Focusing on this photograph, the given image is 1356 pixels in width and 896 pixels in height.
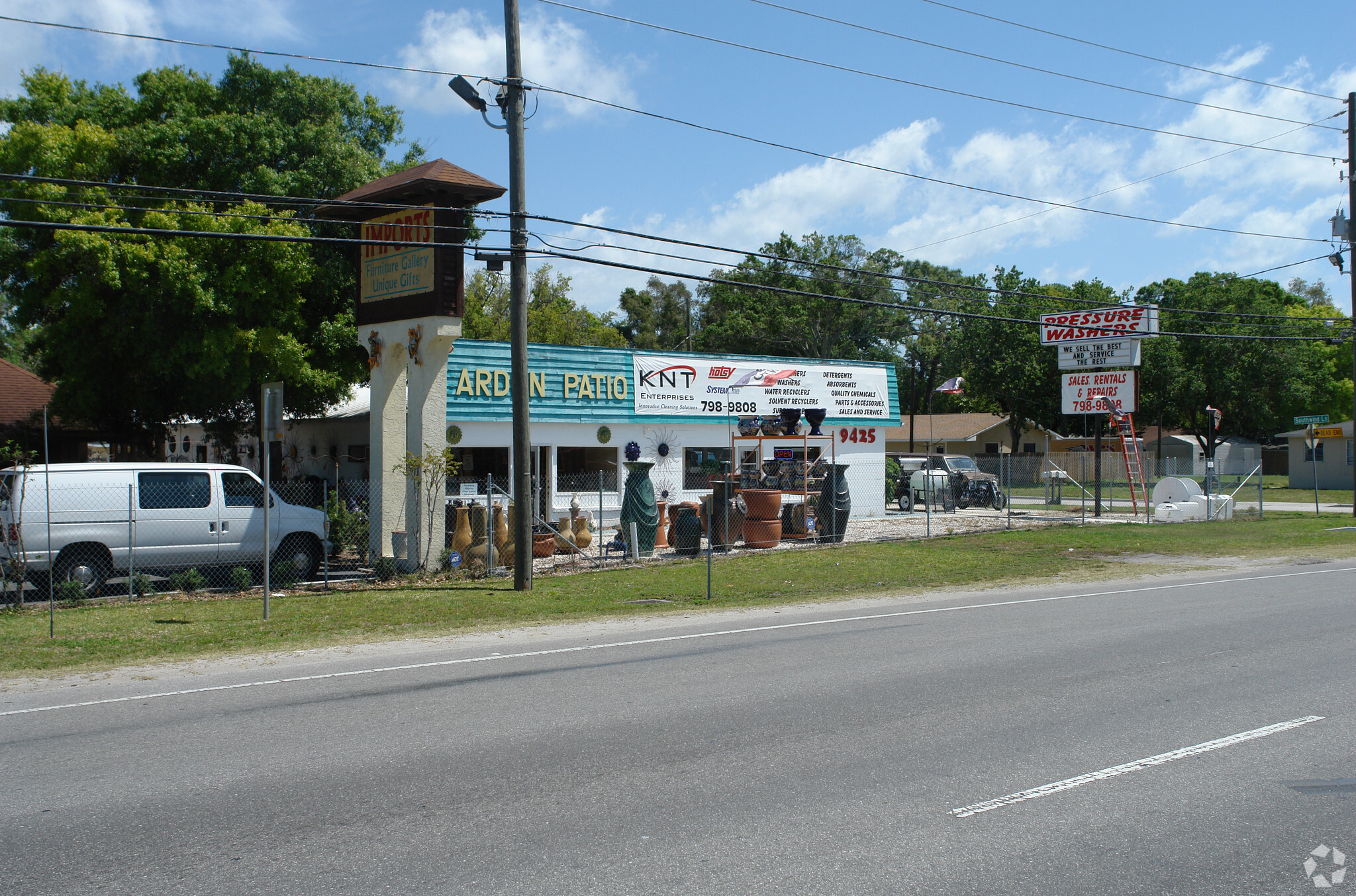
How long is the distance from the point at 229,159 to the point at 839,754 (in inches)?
855

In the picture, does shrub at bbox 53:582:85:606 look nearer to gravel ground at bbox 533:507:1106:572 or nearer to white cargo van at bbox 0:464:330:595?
white cargo van at bbox 0:464:330:595

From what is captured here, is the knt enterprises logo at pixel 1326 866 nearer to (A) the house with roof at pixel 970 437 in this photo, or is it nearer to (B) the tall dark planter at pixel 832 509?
(B) the tall dark planter at pixel 832 509

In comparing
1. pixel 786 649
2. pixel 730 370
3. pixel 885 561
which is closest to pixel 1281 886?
pixel 786 649

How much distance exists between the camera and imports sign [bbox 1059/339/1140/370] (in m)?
29.5

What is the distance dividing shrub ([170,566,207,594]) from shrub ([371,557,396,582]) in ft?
8.55

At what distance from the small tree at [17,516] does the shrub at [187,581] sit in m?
1.86

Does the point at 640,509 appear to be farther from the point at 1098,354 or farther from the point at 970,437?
the point at 970,437

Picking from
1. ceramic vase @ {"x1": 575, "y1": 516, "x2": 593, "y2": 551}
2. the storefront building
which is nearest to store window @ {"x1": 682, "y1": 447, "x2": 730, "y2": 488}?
the storefront building

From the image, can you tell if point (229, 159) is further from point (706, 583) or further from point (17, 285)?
point (706, 583)

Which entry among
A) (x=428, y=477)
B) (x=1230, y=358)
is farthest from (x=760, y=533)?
(x=1230, y=358)

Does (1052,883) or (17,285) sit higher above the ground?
(17,285)

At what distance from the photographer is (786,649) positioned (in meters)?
10.0

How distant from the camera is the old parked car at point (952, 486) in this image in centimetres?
3231

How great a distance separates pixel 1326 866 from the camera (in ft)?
14.8
